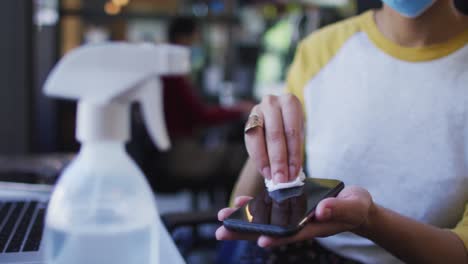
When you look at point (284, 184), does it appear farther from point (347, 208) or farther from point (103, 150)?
point (103, 150)

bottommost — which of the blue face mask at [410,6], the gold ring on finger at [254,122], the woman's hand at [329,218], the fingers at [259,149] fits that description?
the woman's hand at [329,218]

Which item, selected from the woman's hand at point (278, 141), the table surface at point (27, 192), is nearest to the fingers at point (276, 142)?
the woman's hand at point (278, 141)

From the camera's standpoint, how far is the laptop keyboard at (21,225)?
1.92ft

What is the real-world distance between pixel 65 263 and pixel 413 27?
0.65 m

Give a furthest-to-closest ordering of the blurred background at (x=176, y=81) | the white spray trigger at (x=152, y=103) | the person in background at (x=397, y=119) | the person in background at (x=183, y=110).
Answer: the person in background at (x=183, y=110)
the blurred background at (x=176, y=81)
the person in background at (x=397, y=119)
the white spray trigger at (x=152, y=103)

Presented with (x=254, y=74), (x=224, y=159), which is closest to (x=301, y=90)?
(x=224, y=159)

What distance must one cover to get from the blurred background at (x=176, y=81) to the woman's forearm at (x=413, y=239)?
39 centimetres

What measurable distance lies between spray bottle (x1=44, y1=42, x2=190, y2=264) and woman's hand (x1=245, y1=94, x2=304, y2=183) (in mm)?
119

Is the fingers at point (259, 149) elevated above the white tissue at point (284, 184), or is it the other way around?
the fingers at point (259, 149)

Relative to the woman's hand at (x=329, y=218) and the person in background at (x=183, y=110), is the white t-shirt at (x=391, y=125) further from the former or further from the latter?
the person in background at (x=183, y=110)

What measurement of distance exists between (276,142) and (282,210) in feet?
0.37

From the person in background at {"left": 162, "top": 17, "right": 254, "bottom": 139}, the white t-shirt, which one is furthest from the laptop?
the person in background at {"left": 162, "top": 17, "right": 254, "bottom": 139}

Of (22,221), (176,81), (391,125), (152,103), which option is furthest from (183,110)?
(152,103)

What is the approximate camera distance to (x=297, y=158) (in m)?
0.61
